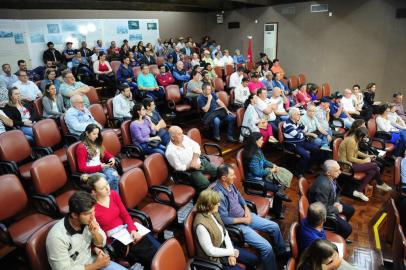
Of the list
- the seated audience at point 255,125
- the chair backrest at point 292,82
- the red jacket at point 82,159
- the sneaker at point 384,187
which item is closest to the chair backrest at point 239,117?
the seated audience at point 255,125

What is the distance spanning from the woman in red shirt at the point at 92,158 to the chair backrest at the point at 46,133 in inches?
38.8

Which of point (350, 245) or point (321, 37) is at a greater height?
point (321, 37)

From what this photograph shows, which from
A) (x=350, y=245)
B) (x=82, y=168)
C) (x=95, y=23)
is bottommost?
(x=350, y=245)

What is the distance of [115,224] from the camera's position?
8.31ft

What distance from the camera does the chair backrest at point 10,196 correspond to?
2684 mm

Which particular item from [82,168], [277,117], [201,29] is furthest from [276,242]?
[201,29]

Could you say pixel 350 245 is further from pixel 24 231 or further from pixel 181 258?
pixel 24 231

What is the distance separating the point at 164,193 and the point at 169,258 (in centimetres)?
117

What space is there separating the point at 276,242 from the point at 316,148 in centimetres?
221

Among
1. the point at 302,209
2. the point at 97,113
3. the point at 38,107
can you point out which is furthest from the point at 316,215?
Answer: the point at 38,107

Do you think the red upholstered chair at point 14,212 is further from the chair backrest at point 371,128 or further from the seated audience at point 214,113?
the chair backrest at point 371,128

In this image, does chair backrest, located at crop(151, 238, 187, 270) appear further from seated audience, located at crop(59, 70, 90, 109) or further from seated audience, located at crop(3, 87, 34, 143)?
seated audience, located at crop(59, 70, 90, 109)

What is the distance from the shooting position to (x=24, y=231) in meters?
2.58

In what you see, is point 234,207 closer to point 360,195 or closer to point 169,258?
point 169,258
